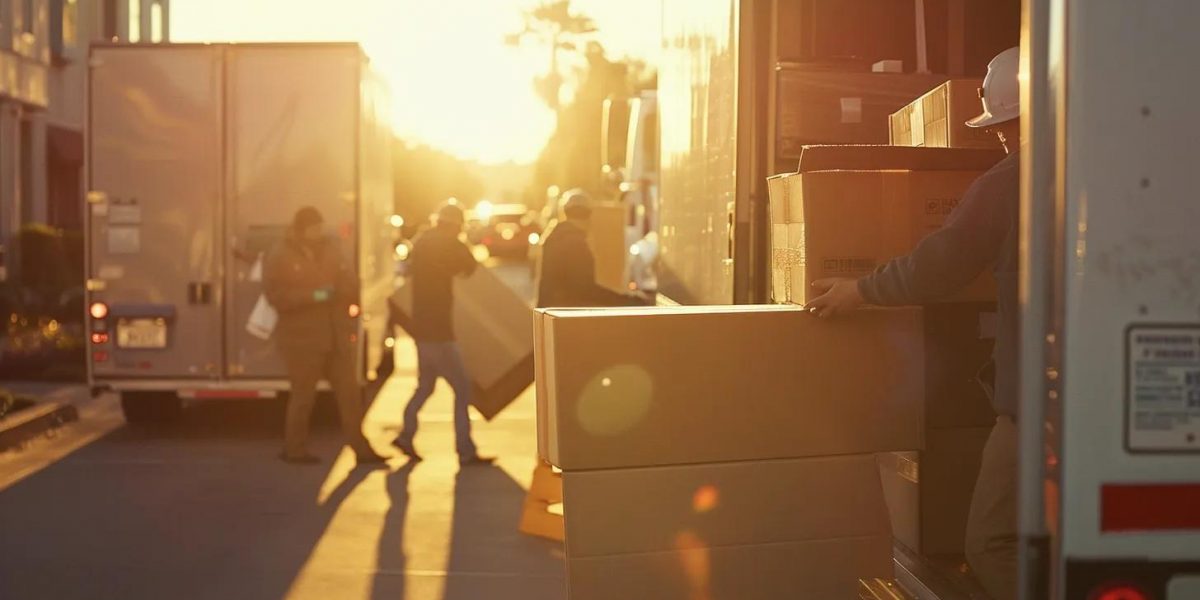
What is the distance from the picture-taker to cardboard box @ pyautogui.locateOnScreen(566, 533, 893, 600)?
4.17m

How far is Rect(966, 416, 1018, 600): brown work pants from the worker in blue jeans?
815cm

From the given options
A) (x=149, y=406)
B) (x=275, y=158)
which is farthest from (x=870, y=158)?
(x=149, y=406)

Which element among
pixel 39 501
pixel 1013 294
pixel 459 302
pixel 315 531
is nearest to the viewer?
pixel 1013 294

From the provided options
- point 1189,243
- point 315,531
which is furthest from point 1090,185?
point 315,531

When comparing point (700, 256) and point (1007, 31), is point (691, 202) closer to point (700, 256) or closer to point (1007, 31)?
point (700, 256)

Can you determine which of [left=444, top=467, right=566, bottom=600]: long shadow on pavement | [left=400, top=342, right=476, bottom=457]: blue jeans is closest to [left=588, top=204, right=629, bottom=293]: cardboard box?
[left=400, top=342, right=476, bottom=457]: blue jeans

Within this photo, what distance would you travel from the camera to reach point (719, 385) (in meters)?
4.16

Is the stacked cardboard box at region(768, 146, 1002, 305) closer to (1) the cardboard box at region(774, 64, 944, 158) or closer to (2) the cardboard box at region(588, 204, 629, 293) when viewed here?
(1) the cardboard box at region(774, 64, 944, 158)

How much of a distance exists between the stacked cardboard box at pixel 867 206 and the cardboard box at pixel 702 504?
693 mm

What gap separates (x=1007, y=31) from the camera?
7062 millimetres

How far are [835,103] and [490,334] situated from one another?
6.68m

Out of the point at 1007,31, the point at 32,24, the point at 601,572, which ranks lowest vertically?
the point at 601,572

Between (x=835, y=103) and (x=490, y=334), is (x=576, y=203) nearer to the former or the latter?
(x=490, y=334)

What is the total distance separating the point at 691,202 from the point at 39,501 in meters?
4.99
